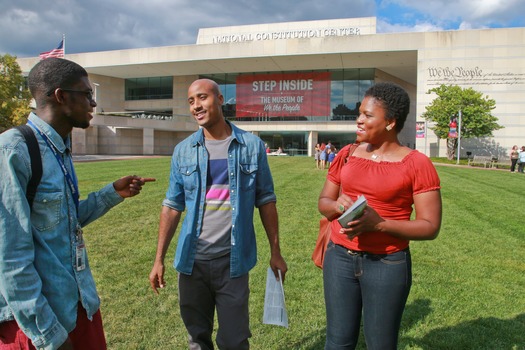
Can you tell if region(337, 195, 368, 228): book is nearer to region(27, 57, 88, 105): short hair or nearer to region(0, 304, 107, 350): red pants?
region(0, 304, 107, 350): red pants

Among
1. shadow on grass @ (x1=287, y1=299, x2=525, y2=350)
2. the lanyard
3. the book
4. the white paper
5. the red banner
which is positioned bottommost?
shadow on grass @ (x1=287, y1=299, x2=525, y2=350)

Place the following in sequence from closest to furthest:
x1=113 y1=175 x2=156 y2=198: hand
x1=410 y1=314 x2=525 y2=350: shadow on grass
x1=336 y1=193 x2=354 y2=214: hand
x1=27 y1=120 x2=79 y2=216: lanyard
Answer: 1. x1=27 y1=120 x2=79 y2=216: lanyard
2. x1=336 y1=193 x2=354 y2=214: hand
3. x1=113 y1=175 x2=156 y2=198: hand
4. x1=410 y1=314 x2=525 y2=350: shadow on grass

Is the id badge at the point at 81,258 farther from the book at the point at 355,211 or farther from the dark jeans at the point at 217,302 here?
the book at the point at 355,211

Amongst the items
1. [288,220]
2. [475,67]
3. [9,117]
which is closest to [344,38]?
[475,67]

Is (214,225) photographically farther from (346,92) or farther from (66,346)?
(346,92)

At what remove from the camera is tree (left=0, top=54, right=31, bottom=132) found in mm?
28547

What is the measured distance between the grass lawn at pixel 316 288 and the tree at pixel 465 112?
27229 mm

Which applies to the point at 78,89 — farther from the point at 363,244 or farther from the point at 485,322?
the point at 485,322

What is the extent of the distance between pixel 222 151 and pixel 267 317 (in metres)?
1.24

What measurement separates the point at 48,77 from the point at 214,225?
1358 mm

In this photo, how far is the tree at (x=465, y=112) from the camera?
33125mm

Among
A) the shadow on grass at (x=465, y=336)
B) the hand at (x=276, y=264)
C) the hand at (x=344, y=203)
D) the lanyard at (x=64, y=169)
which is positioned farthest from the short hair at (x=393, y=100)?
the shadow on grass at (x=465, y=336)

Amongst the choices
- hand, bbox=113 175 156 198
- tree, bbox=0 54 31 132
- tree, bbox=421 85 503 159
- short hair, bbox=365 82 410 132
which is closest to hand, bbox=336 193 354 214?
short hair, bbox=365 82 410 132

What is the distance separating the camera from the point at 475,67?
38688 millimetres
